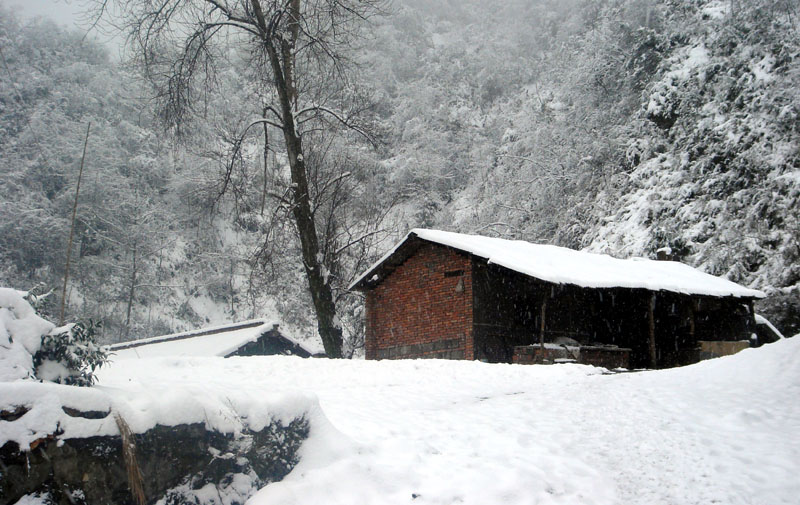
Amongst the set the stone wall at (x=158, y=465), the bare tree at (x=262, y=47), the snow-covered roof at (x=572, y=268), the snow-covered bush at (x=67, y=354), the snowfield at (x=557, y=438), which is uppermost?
the bare tree at (x=262, y=47)

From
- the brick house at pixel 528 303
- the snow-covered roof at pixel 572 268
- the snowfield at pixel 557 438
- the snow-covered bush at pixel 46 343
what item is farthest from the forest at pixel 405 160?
the snow-covered bush at pixel 46 343

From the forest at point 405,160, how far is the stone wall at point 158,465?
435 inches

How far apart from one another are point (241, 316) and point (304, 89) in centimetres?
2441

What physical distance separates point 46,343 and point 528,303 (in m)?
14.9

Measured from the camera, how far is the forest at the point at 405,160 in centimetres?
2302

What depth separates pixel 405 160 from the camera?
37.1 m

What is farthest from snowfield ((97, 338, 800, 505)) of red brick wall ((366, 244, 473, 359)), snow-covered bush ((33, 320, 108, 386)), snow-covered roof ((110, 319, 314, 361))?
snow-covered roof ((110, 319, 314, 361))

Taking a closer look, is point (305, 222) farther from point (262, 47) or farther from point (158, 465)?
point (158, 465)

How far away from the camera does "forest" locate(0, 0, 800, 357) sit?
23016mm

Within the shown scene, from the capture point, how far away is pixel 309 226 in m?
16.2

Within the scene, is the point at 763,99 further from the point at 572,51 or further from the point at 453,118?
the point at 453,118

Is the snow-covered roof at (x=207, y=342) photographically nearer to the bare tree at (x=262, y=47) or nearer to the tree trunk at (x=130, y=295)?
the bare tree at (x=262, y=47)

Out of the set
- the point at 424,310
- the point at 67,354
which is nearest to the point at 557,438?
the point at 67,354

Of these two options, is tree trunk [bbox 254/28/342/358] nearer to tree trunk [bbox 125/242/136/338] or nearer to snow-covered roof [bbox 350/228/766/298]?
snow-covered roof [bbox 350/228/766/298]
